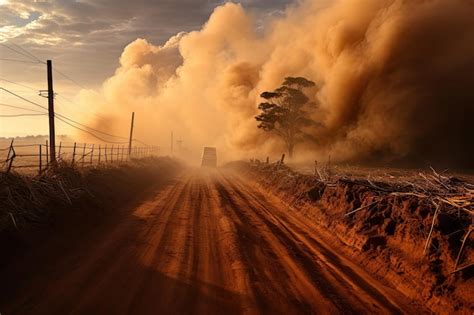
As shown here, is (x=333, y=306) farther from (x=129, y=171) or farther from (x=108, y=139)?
(x=108, y=139)

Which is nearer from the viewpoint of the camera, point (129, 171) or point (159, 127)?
point (129, 171)

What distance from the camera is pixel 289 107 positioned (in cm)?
4550

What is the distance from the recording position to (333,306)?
706 centimetres

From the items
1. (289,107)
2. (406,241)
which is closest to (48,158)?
(289,107)

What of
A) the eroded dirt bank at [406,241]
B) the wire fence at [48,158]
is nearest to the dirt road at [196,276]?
the eroded dirt bank at [406,241]

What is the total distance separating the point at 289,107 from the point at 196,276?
1531 inches

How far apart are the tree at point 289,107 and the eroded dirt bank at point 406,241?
3045 centimetres

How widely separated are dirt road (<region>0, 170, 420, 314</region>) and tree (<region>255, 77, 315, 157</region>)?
32.5m

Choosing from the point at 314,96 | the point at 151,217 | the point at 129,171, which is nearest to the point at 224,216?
the point at 151,217

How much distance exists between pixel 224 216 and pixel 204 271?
662 centimetres

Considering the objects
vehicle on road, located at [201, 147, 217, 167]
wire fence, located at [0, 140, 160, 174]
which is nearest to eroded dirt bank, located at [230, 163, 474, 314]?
wire fence, located at [0, 140, 160, 174]

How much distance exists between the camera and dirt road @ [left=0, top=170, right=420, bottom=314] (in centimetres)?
674

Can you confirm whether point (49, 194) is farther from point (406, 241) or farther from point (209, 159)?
point (209, 159)

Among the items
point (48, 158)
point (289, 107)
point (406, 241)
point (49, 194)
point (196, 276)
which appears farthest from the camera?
point (289, 107)
